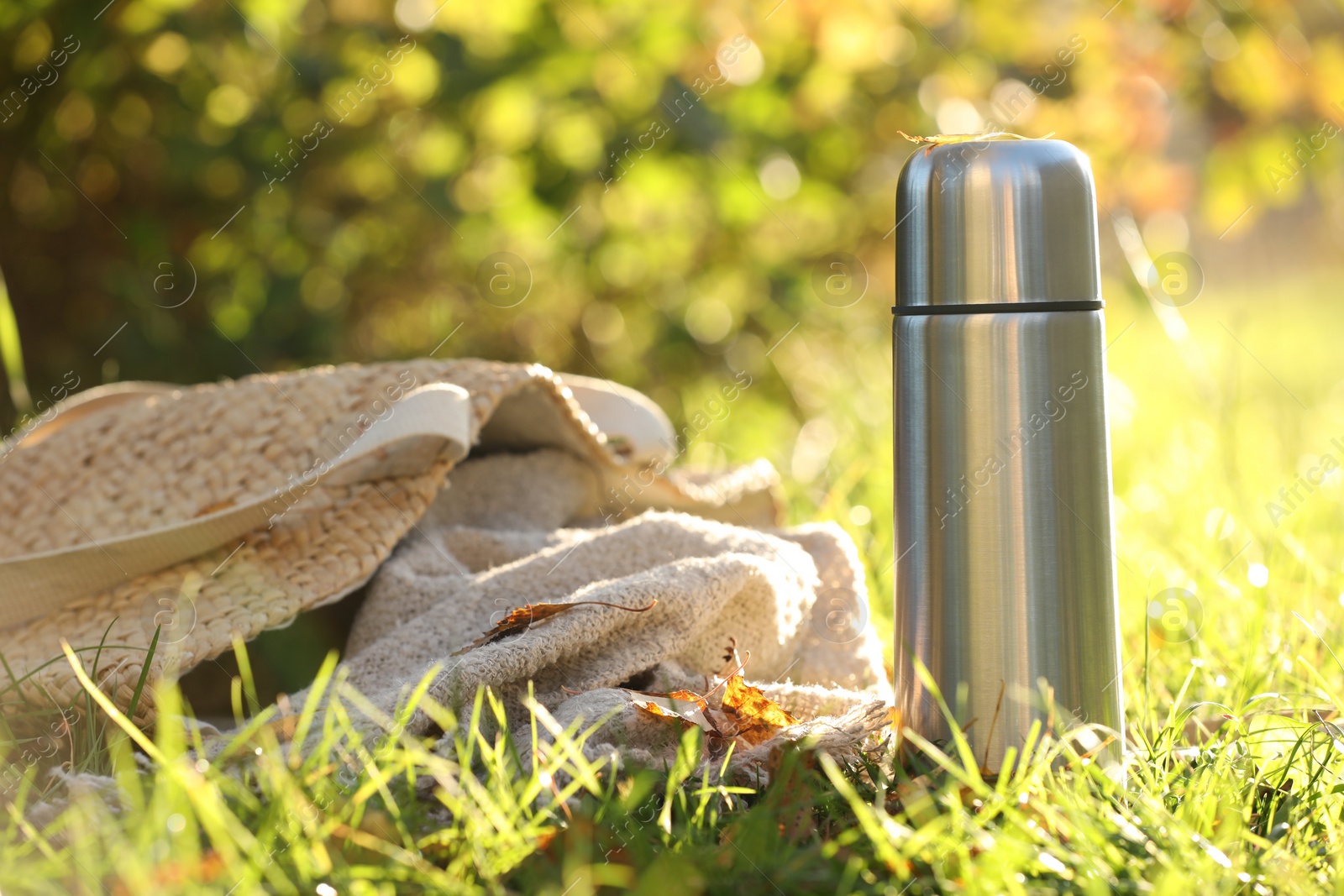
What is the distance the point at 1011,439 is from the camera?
103cm

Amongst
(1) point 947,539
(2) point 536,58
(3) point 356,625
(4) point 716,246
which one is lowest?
(3) point 356,625

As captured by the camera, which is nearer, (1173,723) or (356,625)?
(1173,723)

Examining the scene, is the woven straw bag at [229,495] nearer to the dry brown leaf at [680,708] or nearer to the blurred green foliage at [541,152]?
the dry brown leaf at [680,708]

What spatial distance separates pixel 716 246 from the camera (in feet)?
11.6

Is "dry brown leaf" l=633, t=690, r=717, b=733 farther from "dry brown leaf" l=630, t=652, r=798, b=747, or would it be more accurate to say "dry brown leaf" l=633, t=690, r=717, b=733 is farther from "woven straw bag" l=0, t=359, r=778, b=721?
"woven straw bag" l=0, t=359, r=778, b=721

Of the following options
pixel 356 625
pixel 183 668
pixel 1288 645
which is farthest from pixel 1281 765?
pixel 183 668

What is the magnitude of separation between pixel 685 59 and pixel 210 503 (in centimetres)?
201

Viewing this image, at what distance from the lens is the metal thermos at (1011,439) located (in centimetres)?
102

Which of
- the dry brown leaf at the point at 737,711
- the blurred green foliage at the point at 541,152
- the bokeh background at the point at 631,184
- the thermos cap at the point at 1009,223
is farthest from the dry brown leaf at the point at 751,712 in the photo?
the blurred green foliage at the point at 541,152

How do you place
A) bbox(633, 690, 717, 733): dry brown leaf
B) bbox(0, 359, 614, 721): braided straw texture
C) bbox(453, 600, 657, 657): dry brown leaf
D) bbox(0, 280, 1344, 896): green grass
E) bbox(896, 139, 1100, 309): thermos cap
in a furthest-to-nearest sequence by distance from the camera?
A: 1. bbox(0, 359, 614, 721): braided straw texture
2. bbox(453, 600, 657, 657): dry brown leaf
3. bbox(633, 690, 717, 733): dry brown leaf
4. bbox(896, 139, 1100, 309): thermos cap
5. bbox(0, 280, 1344, 896): green grass

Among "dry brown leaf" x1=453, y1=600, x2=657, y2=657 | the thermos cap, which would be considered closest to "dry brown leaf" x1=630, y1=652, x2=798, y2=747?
"dry brown leaf" x1=453, y1=600, x2=657, y2=657

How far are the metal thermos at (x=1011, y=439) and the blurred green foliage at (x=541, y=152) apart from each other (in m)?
1.84

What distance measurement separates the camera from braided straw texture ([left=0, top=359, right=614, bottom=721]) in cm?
135

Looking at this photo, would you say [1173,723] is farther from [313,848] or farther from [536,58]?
[536,58]
